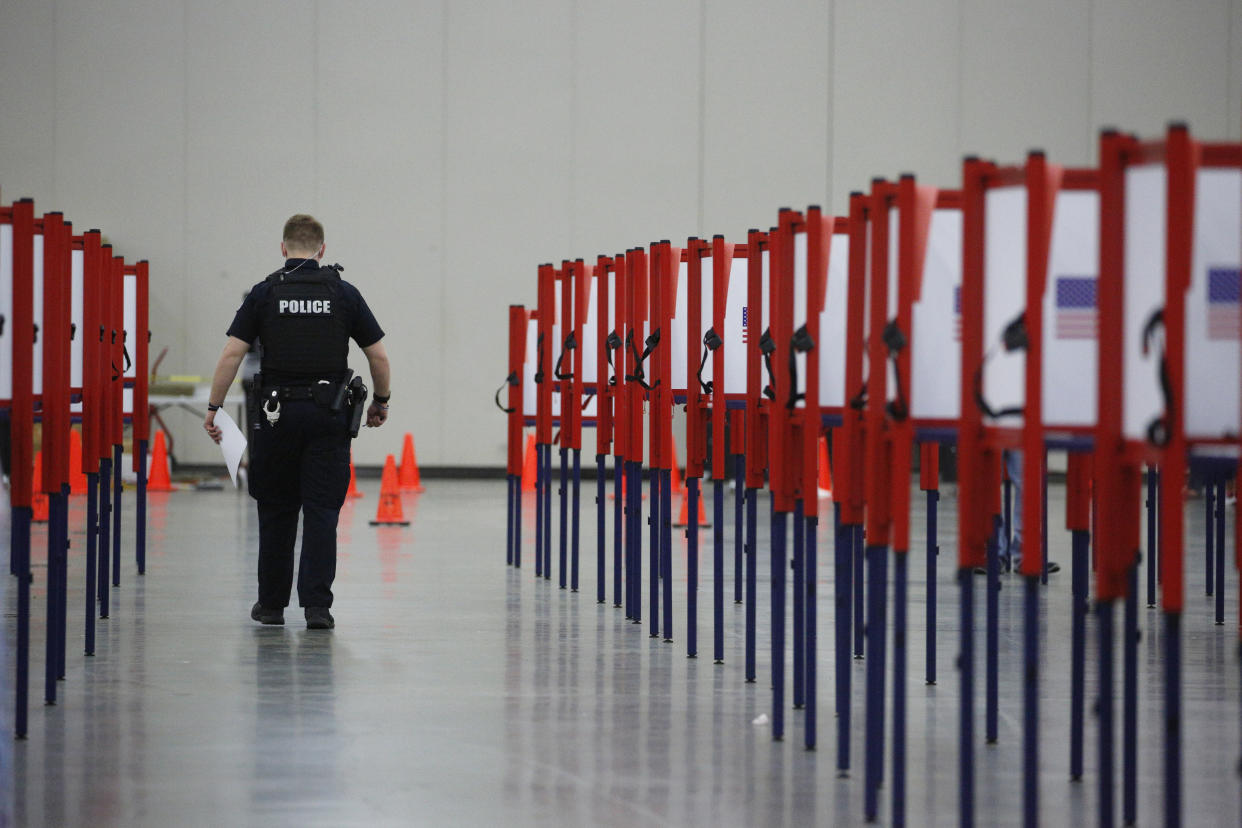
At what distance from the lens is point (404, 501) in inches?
574

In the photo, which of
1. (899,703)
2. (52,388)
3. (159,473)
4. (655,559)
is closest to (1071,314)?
(899,703)

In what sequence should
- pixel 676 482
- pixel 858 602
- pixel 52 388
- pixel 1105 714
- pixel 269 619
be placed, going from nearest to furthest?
pixel 1105 714 < pixel 52 388 < pixel 858 602 < pixel 269 619 < pixel 676 482

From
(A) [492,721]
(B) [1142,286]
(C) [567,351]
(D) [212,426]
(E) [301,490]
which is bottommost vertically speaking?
(A) [492,721]

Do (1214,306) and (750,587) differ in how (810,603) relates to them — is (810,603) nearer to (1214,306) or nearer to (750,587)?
(750,587)

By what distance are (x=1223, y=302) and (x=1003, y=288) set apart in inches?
26.7

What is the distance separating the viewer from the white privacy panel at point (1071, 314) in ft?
12.1

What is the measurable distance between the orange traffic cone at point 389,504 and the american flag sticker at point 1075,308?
28.9ft

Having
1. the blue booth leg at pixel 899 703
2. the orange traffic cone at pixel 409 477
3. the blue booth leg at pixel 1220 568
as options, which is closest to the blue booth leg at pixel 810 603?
the blue booth leg at pixel 899 703

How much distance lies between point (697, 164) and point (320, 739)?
13431mm

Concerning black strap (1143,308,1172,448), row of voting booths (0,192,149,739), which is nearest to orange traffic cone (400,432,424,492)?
row of voting booths (0,192,149,739)

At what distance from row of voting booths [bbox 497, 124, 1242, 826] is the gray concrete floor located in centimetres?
19

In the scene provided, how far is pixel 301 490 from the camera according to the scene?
708 cm

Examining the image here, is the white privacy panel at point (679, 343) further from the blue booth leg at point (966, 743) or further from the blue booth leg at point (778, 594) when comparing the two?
the blue booth leg at point (966, 743)

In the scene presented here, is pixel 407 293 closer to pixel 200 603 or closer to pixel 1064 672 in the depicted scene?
pixel 200 603
